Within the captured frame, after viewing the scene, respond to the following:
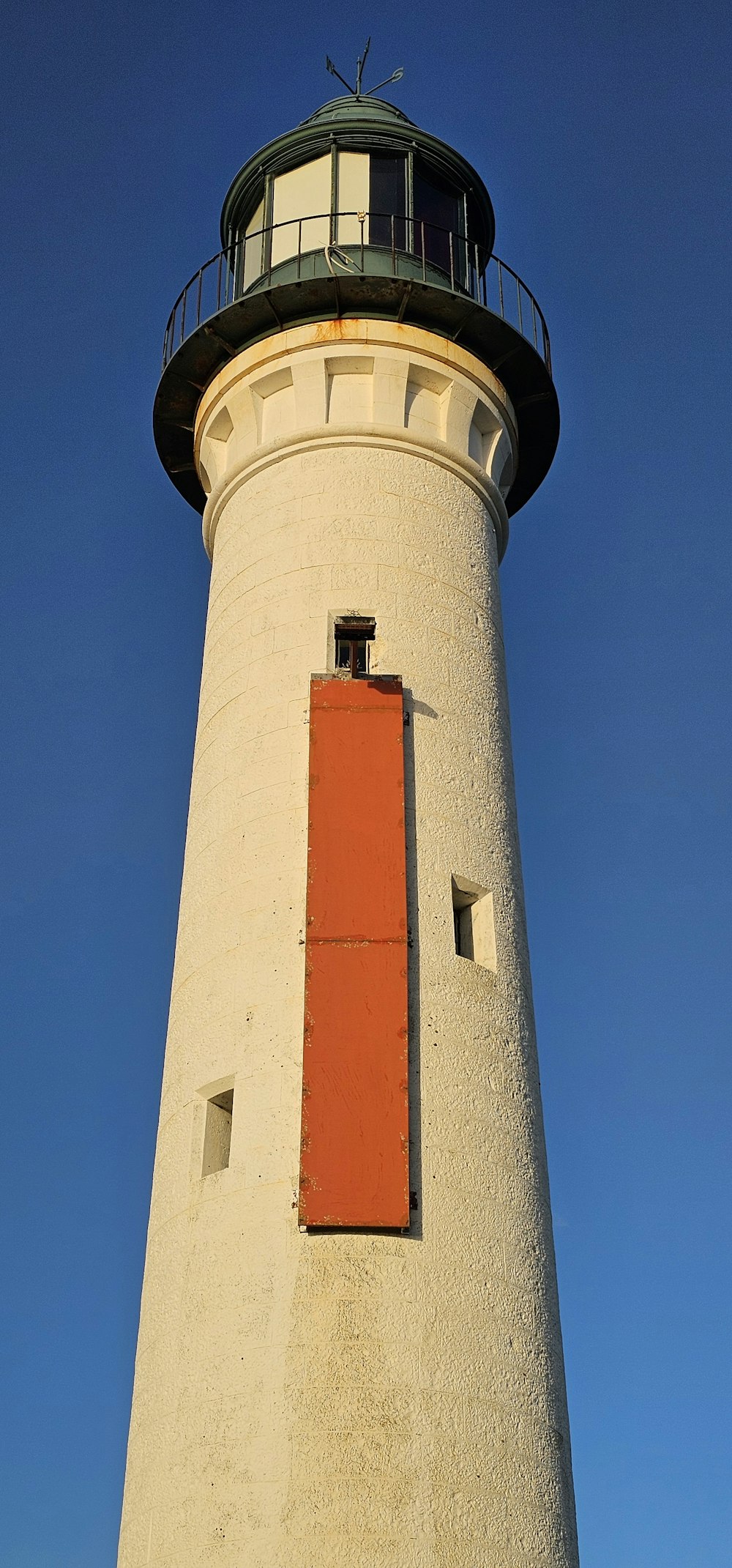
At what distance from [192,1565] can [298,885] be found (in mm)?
5215

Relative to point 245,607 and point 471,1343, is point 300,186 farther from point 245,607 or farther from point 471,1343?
point 471,1343

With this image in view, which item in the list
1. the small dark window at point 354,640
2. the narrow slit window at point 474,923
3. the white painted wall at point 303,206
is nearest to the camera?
the narrow slit window at point 474,923

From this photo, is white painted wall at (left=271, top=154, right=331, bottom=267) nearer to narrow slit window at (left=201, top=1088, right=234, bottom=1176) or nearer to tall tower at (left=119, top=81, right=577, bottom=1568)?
tall tower at (left=119, top=81, right=577, bottom=1568)

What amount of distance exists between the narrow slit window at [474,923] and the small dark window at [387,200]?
812 cm

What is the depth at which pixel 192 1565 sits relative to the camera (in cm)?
1053

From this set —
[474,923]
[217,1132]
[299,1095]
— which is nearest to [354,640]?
[474,923]

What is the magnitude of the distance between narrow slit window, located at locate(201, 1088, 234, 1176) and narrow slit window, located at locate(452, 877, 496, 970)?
7.82 feet

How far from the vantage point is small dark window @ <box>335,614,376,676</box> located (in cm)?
1429

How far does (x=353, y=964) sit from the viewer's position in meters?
12.2

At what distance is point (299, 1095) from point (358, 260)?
9814mm

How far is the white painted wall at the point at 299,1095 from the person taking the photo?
10500 millimetres

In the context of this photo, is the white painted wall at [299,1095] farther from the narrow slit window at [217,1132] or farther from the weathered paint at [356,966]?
the weathered paint at [356,966]

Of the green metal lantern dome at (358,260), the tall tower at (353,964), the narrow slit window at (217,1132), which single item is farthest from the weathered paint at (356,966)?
the green metal lantern dome at (358,260)

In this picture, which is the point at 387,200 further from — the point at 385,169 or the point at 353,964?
the point at 353,964
